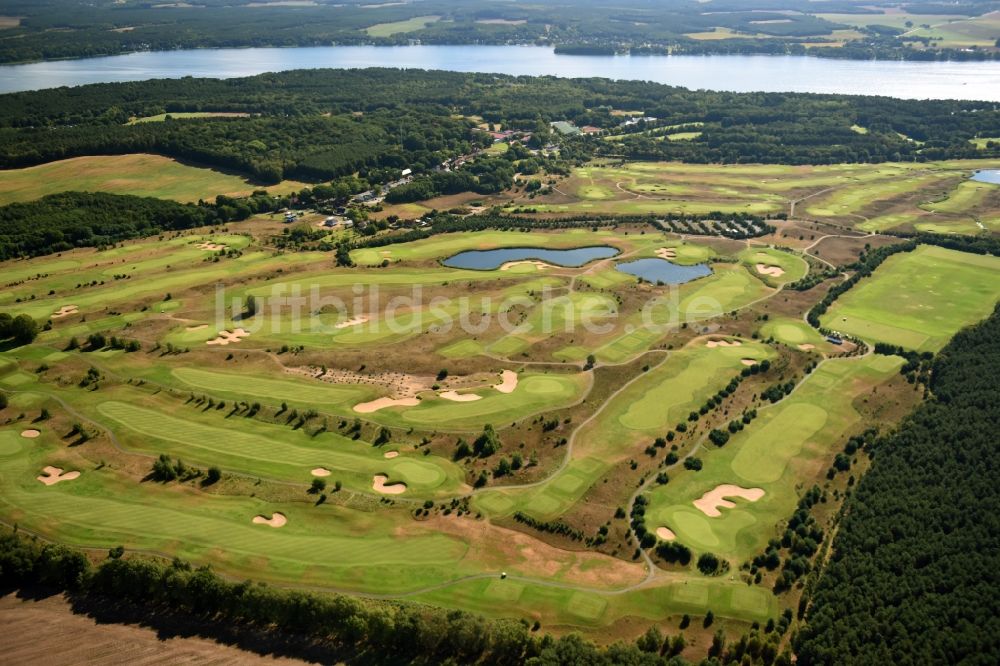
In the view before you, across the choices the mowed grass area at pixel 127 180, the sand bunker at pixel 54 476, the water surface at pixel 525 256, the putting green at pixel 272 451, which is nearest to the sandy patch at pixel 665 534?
the putting green at pixel 272 451

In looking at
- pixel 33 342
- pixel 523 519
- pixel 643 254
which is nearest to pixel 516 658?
pixel 523 519

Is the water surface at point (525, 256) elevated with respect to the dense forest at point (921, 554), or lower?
elevated

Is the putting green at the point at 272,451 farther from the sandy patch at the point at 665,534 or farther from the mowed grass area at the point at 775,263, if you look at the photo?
the mowed grass area at the point at 775,263

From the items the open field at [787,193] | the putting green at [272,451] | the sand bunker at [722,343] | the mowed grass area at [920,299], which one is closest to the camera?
the putting green at [272,451]

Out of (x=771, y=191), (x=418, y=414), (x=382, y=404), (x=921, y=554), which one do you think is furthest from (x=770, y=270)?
(x=382, y=404)

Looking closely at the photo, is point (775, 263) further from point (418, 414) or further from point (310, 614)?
point (310, 614)

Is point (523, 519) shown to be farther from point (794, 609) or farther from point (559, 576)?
point (794, 609)
